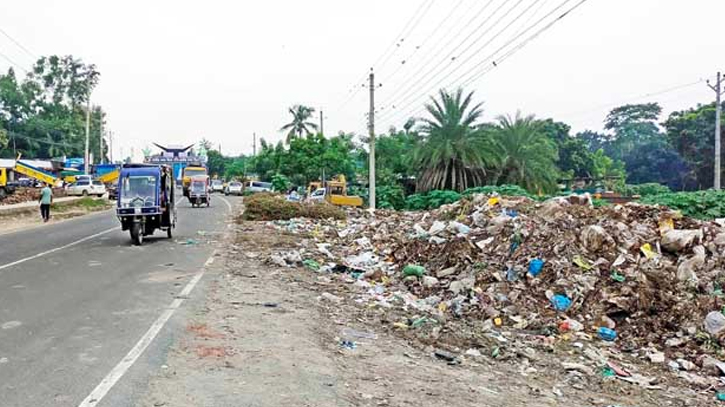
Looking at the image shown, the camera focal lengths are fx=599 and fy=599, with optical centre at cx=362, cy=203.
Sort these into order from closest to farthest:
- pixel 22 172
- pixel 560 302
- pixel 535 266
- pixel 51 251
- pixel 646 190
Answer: pixel 560 302 < pixel 535 266 < pixel 51 251 < pixel 22 172 < pixel 646 190

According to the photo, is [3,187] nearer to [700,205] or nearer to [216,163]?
[700,205]

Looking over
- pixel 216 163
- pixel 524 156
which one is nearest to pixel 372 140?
pixel 524 156

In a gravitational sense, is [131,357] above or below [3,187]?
below

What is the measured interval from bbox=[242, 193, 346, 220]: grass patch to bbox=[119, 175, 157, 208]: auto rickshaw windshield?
9809 mm

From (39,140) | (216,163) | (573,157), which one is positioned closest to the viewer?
(573,157)

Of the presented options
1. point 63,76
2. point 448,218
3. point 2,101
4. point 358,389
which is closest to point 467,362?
point 358,389

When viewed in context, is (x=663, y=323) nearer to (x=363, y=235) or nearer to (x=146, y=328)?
(x=146, y=328)

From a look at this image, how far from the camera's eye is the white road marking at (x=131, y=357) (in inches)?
189

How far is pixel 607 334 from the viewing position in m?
8.21

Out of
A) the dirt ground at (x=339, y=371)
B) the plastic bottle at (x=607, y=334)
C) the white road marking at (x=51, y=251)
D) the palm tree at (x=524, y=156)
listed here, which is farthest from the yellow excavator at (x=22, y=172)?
the plastic bottle at (x=607, y=334)

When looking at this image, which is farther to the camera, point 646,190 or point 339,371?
point 646,190

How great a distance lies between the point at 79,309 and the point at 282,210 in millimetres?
18606

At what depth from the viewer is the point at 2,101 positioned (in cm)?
7619

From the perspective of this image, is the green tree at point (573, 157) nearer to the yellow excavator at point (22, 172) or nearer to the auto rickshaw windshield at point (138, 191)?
the yellow excavator at point (22, 172)
